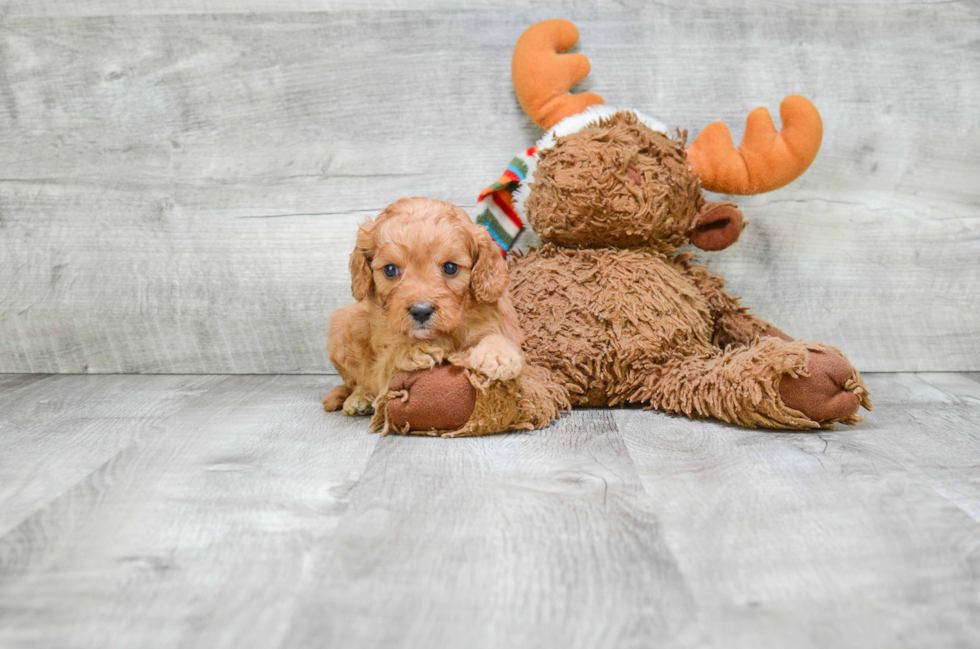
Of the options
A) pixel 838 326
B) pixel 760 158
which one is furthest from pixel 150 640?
pixel 838 326

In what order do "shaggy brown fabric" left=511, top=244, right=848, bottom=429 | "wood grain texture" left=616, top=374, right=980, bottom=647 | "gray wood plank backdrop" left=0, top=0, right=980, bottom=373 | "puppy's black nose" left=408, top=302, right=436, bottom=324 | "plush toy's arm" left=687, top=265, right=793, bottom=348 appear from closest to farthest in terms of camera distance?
"wood grain texture" left=616, top=374, right=980, bottom=647
"puppy's black nose" left=408, top=302, right=436, bottom=324
"shaggy brown fabric" left=511, top=244, right=848, bottom=429
"plush toy's arm" left=687, top=265, right=793, bottom=348
"gray wood plank backdrop" left=0, top=0, right=980, bottom=373

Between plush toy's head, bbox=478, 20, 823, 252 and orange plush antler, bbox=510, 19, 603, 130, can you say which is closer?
plush toy's head, bbox=478, 20, 823, 252

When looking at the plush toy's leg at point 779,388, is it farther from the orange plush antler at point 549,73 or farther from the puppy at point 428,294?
the orange plush antler at point 549,73

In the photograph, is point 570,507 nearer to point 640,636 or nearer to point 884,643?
point 640,636

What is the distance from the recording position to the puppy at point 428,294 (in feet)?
4.50

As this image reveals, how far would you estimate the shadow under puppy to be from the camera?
138cm

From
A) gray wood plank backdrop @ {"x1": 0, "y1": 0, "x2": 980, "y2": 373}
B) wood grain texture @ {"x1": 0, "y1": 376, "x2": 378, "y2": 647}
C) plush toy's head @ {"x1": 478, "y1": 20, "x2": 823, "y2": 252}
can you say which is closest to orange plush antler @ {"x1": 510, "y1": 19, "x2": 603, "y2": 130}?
plush toy's head @ {"x1": 478, "y1": 20, "x2": 823, "y2": 252}

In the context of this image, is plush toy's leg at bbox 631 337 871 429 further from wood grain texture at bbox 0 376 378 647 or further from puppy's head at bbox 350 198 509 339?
wood grain texture at bbox 0 376 378 647

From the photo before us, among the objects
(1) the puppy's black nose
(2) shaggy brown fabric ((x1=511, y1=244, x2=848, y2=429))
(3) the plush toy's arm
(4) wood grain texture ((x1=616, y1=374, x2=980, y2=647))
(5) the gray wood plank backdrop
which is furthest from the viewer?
(5) the gray wood plank backdrop

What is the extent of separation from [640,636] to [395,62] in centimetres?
166

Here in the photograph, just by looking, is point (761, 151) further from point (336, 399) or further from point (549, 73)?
point (336, 399)

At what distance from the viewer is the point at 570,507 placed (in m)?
1.06

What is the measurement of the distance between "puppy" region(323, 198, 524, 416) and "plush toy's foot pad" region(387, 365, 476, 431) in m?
0.02

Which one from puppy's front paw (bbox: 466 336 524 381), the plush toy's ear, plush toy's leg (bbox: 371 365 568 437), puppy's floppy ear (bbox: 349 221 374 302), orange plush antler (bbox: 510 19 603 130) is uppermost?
orange plush antler (bbox: 510 19 603 130)
